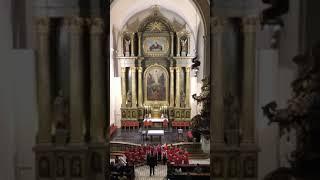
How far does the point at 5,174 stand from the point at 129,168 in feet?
17.1

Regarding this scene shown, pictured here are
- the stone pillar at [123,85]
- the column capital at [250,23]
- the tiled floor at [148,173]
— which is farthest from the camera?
the stone pillar at [123,85]

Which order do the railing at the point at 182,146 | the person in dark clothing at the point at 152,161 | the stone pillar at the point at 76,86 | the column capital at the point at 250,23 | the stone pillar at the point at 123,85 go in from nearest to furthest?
the column capital at the point at 250,23, the stone pillar at the point at 76,86, the person in dark clothing at the point at 152,161, the railing at the point at 182,146, the stone pillar at the point at 123,85

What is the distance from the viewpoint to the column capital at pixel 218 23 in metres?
9.40

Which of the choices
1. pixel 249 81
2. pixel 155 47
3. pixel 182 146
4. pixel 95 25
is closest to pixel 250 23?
pixel 249 81

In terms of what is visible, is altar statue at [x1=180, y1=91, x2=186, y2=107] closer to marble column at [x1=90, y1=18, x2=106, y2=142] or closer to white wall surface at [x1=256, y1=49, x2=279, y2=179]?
marble column at [x1=90, y1=18, x2=106, y2=142]

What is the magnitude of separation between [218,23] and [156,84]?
1641cm

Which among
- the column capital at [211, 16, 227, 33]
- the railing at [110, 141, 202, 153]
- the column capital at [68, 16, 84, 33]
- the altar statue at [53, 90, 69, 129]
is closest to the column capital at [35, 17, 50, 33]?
the column capital at [68, 16, 84, 33]

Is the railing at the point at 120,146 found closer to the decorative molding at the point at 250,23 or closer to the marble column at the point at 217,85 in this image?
the marble column at the point at 217,85

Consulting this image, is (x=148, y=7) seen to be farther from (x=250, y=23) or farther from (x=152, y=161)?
(x=250, y=23)

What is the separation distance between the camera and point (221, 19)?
9.39 meters

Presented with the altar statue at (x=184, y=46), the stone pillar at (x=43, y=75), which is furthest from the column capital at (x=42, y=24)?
the altar statue at (x=184, y=46)

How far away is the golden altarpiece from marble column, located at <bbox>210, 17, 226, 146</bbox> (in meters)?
15.9

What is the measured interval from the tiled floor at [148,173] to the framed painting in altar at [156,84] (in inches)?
363

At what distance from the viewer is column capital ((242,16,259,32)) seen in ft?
30.5
